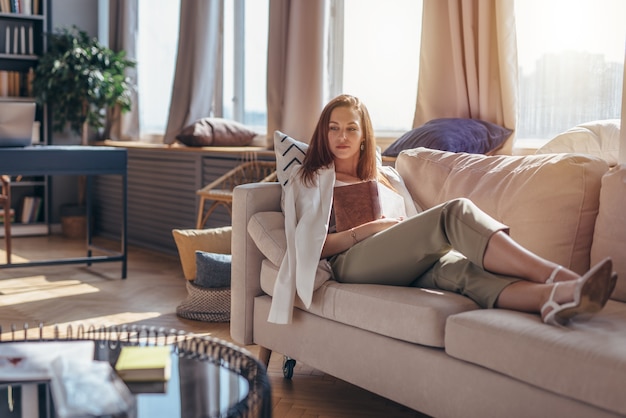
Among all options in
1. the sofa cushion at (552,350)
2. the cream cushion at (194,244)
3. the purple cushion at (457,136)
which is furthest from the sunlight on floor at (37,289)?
the sofa cushion at (552,350)

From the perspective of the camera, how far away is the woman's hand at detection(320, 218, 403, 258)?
9.14 feet

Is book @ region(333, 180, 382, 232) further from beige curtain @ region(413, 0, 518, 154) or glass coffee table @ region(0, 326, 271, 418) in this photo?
beige curtain @ region(413, 0, 518, 154)

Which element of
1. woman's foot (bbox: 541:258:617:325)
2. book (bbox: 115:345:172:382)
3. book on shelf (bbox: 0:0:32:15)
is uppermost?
book on shelf (bbox: 0:0:32:15)

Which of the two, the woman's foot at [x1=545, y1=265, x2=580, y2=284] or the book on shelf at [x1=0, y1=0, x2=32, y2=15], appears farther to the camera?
the book on shelf at [x1=0, y1=0, x2=32, y2=15]

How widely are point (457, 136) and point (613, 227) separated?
1169 mm

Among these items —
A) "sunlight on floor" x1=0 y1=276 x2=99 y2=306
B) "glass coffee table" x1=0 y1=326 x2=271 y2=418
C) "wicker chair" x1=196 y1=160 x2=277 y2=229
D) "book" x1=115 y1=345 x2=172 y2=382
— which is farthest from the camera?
"wicker chair" x1=196 y1=160 x2=277 y2=229

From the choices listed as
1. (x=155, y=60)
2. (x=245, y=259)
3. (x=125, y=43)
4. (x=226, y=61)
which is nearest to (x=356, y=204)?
(x=245, y=259)

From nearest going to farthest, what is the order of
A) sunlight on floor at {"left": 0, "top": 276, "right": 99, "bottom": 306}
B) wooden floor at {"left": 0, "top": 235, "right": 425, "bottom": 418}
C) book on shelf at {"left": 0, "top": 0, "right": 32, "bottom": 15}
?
wooden floor at {"left": 0, "top": 235, "right": 425, "bottom": 418}, sunlight on floor at {"left": 0, "top": 276, "right": 99, "bottom": 306}, book on shelf at {"left": 0, "top": 0, "right": 32, "bottom": 15}

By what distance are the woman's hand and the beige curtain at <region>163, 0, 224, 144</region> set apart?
10.5 feet

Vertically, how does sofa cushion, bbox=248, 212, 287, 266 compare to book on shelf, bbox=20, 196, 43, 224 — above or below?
above

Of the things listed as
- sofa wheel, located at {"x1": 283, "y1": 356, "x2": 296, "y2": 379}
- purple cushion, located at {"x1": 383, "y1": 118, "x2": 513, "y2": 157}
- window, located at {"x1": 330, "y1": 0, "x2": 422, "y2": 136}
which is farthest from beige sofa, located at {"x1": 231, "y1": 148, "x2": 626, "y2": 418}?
window, located at {"x1": 330, "y1": 0, "x2": 422, "y2": 136}

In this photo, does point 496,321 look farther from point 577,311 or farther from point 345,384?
point 345,384

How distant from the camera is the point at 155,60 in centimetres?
654

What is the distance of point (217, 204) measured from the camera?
16.4ft
